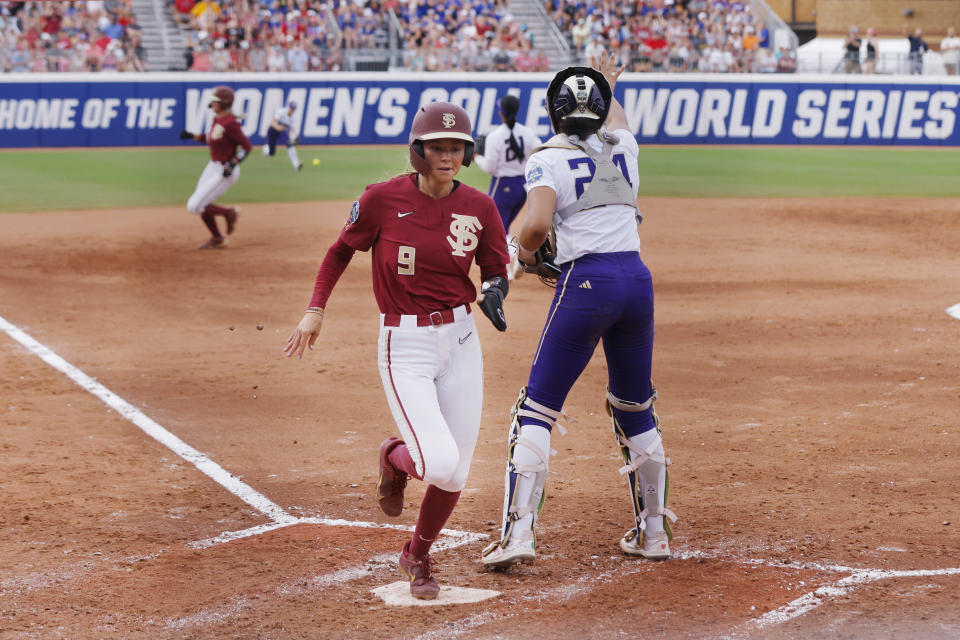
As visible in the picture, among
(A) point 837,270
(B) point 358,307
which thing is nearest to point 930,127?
(A) point 837,270

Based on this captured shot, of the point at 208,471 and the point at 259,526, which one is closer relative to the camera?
the point at 259,526

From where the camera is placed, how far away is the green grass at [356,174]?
71.9 ft

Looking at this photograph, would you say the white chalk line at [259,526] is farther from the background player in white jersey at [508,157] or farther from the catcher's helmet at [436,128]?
the background player in white jersey at [508,157]

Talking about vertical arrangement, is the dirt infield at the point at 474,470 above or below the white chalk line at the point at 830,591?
below

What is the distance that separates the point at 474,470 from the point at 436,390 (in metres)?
2.14

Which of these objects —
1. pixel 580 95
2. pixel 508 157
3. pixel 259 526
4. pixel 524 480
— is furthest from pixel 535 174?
pixel 508 157

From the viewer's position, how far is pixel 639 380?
17.3ft

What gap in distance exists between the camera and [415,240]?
4938mm

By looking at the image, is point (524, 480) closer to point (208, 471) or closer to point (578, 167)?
point (578, 167)

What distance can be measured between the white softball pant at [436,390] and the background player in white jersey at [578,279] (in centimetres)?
38

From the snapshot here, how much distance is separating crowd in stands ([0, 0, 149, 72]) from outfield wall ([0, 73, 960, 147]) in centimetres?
81

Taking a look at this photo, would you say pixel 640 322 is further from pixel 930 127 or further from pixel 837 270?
pixel 930 127

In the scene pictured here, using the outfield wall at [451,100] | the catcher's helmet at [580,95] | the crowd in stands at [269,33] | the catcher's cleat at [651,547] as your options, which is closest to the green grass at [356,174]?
the outfield wall at [451,100]

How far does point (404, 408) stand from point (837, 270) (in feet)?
35.2
